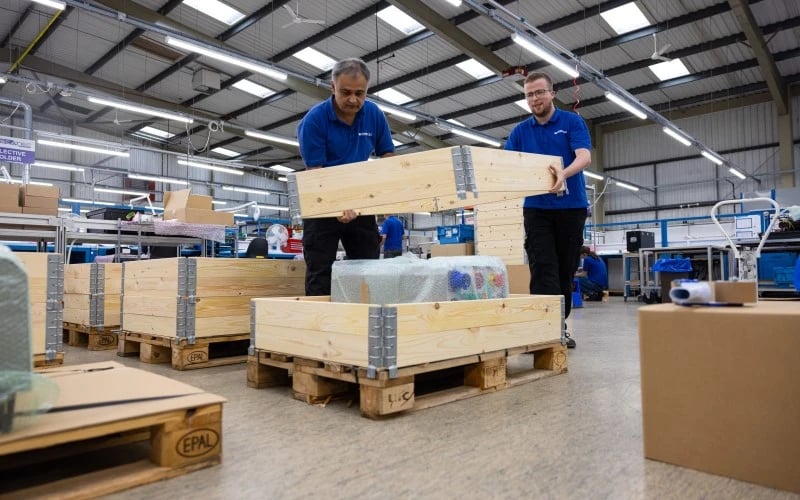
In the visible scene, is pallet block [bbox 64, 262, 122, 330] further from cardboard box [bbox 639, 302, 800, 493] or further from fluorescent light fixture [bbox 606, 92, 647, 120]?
fluorescent light fixture [bbox 606, 92, 647, 120]

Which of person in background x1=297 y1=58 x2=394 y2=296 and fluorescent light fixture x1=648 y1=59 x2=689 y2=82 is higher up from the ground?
fluorescent light fixture x1=648 y1=59 x2=689 y2=82

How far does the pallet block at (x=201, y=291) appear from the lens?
328 centimetres

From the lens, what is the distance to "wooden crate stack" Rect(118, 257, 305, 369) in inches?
129

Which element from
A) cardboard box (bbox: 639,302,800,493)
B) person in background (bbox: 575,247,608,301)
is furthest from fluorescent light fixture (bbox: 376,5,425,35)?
cardboard box (bbox: 639,302,800,493)

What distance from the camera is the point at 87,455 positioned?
1656 millimetres

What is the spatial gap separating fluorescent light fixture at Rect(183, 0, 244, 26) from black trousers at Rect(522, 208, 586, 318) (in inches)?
391

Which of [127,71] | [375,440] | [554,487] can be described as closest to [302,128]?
[375,440]

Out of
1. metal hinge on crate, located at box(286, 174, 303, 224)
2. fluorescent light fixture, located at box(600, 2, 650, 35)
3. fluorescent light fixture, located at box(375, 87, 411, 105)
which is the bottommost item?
metal hinge on crate, located at box(286, 174, 303, 224)

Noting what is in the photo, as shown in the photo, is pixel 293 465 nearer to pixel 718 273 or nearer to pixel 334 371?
pixel 334 371

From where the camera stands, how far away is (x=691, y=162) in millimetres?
18672

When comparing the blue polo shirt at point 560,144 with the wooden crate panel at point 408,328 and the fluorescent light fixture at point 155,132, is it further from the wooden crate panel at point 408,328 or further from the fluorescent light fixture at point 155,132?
the fluorescent light fixture at point 155,132

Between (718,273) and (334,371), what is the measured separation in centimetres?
1132

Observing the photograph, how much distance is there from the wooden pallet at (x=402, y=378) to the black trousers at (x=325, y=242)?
0.60m

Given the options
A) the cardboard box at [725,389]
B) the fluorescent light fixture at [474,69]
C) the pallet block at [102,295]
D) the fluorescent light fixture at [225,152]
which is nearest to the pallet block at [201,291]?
the pallet block at [102,295]
